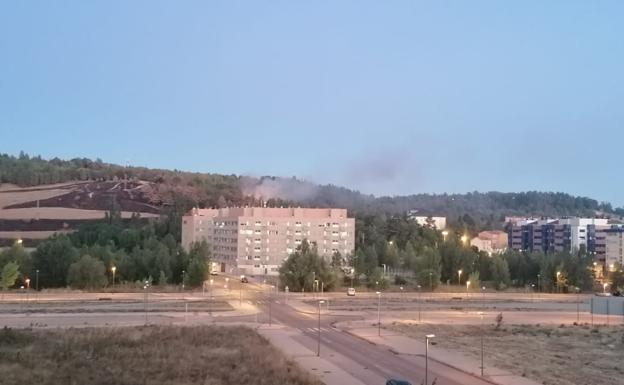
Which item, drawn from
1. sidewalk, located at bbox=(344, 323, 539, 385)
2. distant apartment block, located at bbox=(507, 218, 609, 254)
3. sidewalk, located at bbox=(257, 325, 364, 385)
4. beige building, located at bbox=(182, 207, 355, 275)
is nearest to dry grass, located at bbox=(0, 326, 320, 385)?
sidewalk, located at bbox=(257, 325, 364, 385)

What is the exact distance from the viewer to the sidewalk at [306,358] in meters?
29.8

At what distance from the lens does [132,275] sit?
94.9 meters

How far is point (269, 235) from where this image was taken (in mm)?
132375

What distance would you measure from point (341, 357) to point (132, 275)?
212 ft

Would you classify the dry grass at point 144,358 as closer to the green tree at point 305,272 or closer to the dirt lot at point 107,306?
the dirt lot at point 107,306

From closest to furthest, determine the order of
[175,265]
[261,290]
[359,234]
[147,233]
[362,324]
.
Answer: [362,324] < [261,290] < [175,265] < [147,233] < [359,234]

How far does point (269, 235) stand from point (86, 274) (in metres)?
50.9

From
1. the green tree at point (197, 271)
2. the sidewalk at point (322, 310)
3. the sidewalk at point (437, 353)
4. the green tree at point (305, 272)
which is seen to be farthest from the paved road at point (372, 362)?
the green tree at point (197, 271)

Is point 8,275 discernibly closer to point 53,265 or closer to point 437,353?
point 53,265

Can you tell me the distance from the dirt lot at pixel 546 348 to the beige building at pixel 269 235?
7784cm

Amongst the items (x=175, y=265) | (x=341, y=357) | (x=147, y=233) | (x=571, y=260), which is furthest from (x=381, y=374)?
(x=147, y=233)

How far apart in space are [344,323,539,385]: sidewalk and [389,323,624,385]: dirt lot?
34.1 inches

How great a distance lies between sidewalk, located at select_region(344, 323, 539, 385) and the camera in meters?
30.4

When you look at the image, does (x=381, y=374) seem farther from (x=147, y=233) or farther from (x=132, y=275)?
(x=147, y=233)
